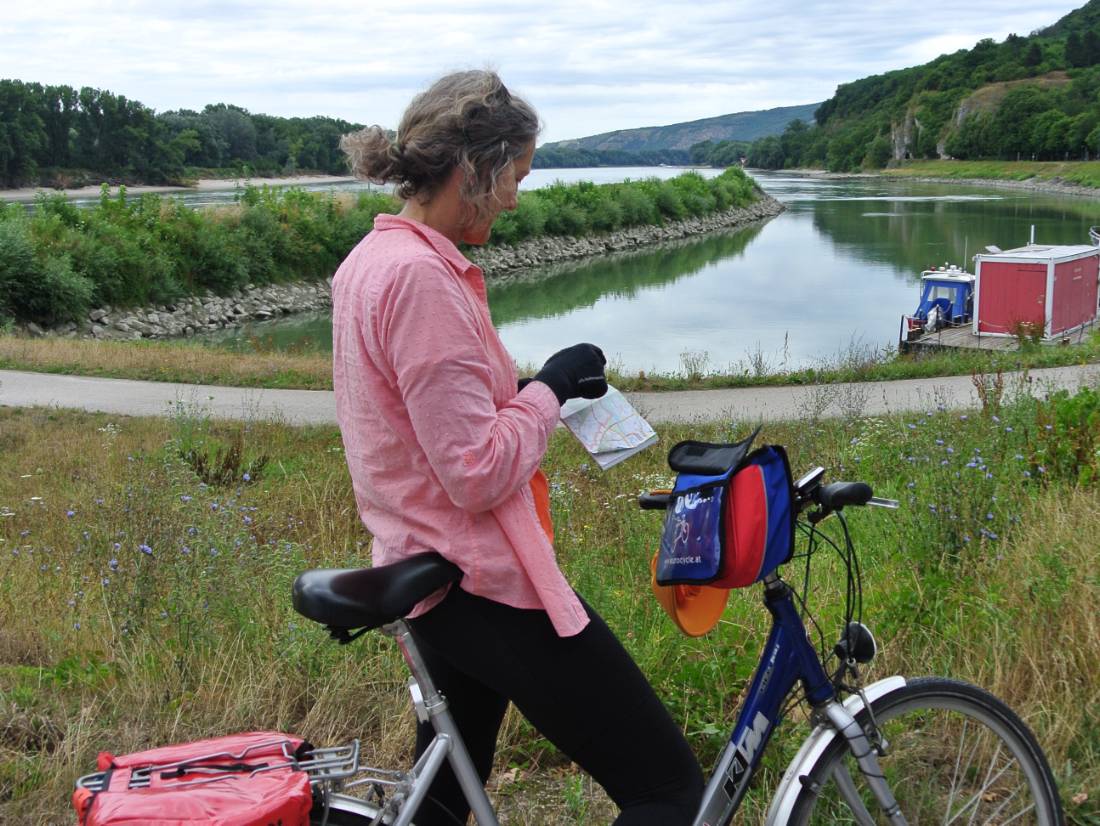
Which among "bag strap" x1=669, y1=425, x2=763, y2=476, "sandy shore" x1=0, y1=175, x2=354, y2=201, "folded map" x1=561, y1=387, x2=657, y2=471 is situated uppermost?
"sandy shore" x1=0, y1=175, x2=354, y2=201

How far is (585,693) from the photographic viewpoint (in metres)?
2.07

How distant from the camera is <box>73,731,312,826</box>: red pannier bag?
1.75m

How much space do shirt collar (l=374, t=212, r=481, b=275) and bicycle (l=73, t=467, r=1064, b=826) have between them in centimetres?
55

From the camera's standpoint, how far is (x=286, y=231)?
43719 mm

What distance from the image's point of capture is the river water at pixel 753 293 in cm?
2730


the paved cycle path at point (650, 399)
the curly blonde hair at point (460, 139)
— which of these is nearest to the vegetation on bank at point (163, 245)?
the paved cycle path at point (650, 399)

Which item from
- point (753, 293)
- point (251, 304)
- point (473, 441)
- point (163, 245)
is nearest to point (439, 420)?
point (473, 441)

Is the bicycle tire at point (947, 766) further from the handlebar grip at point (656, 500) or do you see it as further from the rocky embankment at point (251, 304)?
the rocky embankment at point (251, 304)

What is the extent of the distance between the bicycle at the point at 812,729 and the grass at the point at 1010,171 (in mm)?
112414

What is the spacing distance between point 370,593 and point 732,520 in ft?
2.26

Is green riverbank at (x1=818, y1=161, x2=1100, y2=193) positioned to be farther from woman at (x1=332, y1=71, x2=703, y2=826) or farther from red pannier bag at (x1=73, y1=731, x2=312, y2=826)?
red pannier bag at (x1=73, y1=731, x2=312, y2=826)

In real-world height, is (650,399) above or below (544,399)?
below

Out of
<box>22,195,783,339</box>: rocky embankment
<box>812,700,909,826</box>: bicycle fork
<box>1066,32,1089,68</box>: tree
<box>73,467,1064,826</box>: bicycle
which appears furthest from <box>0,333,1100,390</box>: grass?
<box>1066,32,1089,68</box>: tree

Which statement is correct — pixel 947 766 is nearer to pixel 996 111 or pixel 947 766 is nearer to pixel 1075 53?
pixel 996 111
